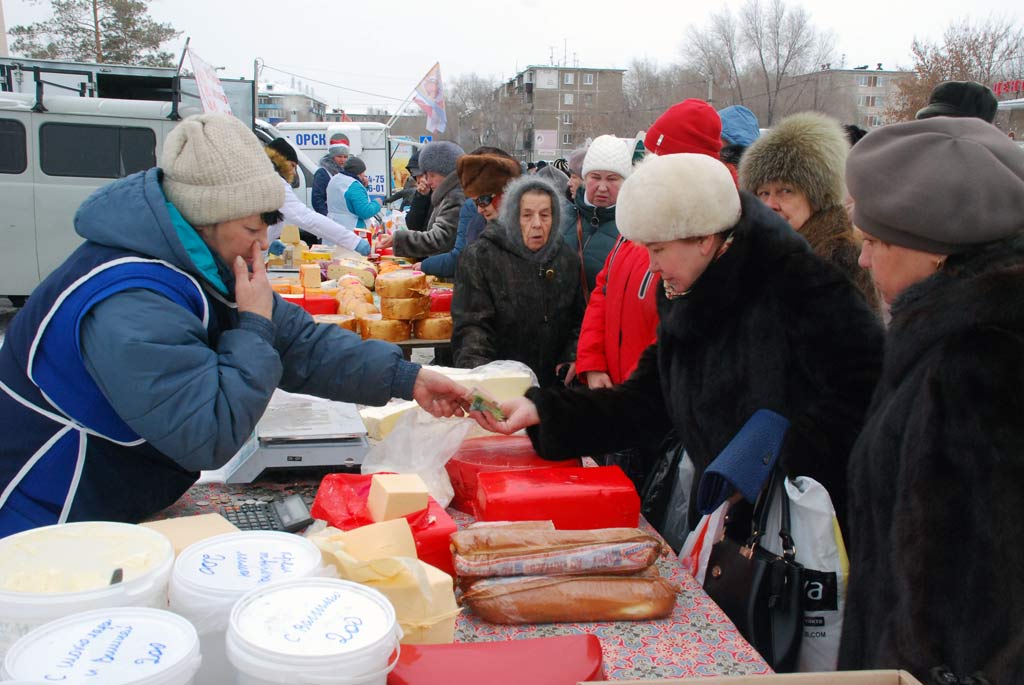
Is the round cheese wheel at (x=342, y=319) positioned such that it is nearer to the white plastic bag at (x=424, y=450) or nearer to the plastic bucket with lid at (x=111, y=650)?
the white plastic bag at (x=424, y=450)

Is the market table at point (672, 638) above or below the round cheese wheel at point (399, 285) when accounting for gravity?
below

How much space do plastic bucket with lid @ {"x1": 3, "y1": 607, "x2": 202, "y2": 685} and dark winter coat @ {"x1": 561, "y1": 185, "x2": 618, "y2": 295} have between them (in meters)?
3.26

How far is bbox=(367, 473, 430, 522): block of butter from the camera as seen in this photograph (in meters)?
1.83

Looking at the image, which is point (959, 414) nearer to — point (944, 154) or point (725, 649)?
point (944, 154)

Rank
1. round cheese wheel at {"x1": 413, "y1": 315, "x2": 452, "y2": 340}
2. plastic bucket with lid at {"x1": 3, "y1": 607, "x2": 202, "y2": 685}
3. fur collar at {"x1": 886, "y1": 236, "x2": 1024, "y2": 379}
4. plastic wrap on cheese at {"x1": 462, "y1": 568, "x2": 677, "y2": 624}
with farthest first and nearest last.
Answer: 1. round cheese wheel at {"x1": 413, "y1": 315, "x2": 452, "y2": 340}
2. plastic wrap on cheese at {"x1": 462, "y1": 568, "x2": 677, "y2": 624}
3. fur collar at {"x1": 886, "y1": 236, "x2": 1024, "y2": 379}
4. plastic bucket with lid at {"x1": 3, "y1": 607, "x2": 202, "y2": 685}

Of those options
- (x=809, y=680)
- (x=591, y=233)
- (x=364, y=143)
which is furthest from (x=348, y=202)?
(x=364, y=143)

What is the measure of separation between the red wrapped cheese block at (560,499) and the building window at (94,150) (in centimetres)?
820

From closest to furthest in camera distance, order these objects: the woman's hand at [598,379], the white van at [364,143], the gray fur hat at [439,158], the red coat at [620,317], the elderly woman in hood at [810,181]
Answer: the elderly woman in hood at [810,181]
the red coat at [620,317]
the woman's hand at [598,379]
the gray fur hat at [439,158]
the white van at [364,143]

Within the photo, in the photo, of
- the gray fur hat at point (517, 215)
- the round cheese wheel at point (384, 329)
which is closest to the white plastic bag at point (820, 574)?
the gray fur hat at point (517, 215)

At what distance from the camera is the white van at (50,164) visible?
335 inches

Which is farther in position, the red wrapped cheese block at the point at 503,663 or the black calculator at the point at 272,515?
the black calculator at the point at 272,515

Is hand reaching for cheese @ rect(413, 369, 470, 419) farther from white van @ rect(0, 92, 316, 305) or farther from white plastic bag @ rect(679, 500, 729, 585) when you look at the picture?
white van @ rect(0, 92, 316, 305)

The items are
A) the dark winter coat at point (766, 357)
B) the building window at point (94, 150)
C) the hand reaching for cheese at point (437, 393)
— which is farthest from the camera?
the building window at point (94, 150)

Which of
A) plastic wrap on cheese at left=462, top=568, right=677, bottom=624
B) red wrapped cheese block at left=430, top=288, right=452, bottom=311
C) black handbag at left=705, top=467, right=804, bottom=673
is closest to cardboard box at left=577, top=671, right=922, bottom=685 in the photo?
plastic wrap on cheese at left=462, top=568, right=677, bottom=624
